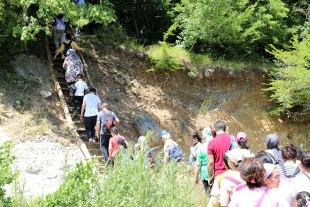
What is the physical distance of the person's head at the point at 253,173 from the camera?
4.75m

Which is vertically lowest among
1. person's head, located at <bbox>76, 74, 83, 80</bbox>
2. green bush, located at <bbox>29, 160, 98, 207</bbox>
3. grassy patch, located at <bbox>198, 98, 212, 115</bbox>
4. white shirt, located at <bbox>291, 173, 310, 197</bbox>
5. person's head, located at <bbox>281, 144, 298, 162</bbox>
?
grassy patch, located at <bbox>198, 98, 212, 115</bbox>

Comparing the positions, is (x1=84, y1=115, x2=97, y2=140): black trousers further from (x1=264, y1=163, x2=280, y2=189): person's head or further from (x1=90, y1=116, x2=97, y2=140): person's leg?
(x1=264, y1=163, x2=280, y2=189): person's head

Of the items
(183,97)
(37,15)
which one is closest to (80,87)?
(37,15)

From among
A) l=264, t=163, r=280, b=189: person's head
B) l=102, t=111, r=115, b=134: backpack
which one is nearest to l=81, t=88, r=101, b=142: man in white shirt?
l=102, t=111, r=115, b=134: backpack

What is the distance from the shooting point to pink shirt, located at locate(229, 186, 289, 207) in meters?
4.70

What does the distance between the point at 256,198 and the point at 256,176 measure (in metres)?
0.23

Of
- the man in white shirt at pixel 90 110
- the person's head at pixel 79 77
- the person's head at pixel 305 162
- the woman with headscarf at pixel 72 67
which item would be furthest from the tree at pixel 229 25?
the person's head at pixel 305 162

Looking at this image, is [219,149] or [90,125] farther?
[90,125]

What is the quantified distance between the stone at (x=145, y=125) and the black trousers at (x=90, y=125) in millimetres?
3129

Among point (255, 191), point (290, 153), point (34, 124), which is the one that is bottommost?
point (34, 124)

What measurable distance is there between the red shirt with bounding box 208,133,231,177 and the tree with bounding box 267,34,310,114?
1072 centimetres

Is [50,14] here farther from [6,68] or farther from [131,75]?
[131,75]

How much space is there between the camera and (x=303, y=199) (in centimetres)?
532

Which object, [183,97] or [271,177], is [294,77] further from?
[271,177]
